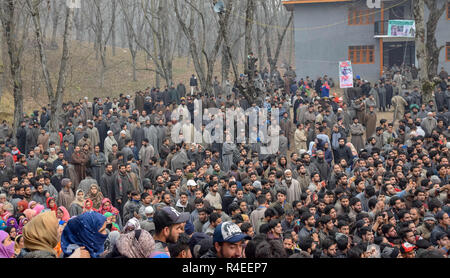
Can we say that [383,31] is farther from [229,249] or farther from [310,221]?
[229,249]

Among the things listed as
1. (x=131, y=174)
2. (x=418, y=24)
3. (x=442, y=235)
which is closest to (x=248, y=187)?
(x=131, y=174)

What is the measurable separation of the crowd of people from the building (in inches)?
597

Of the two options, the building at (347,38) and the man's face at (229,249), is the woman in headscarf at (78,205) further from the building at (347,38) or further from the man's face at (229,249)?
the building at (347,38)

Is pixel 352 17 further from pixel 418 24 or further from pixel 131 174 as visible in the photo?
pixel 131 174

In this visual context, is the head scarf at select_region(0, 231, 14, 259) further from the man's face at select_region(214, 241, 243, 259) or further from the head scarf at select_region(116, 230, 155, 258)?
the man's face at select_region(214, 241, 243, 259)

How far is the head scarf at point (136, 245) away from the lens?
4.76 m

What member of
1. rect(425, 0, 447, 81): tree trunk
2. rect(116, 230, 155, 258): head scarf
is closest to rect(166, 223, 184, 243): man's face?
rect(116, 230, 155, 258): head scarf

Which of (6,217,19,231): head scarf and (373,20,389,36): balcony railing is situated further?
(373,20,389,36): balcony railing

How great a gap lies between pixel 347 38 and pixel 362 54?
4.47ft

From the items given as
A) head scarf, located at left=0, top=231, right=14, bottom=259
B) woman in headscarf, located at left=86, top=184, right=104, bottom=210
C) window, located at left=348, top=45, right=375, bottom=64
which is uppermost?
window, located at left=348, top=45, right=375, bottom=64

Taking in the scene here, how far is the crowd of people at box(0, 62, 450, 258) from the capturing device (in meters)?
5.43

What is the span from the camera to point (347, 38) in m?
36.2

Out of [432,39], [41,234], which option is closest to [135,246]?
[41,234]

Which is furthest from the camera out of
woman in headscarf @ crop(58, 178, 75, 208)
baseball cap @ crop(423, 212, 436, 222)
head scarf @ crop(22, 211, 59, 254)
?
woman in headscarf @ crop(58, 178, 75, 208)
